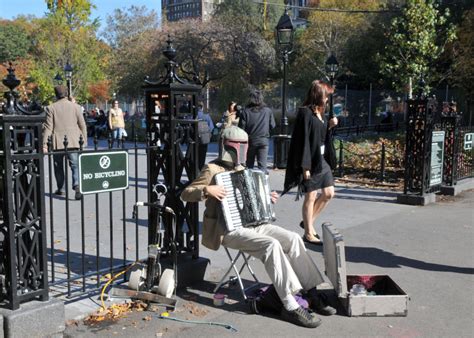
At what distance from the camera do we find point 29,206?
12.1ft

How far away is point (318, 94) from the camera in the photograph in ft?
19.7

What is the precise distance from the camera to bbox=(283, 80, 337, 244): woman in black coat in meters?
5.99

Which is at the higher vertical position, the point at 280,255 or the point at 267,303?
the point at 280,255

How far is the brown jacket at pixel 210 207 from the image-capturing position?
14.4 feet

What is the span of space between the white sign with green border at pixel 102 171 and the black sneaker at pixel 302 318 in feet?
5.72

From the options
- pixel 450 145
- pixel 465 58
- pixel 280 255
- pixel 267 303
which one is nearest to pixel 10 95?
pixel 280 255

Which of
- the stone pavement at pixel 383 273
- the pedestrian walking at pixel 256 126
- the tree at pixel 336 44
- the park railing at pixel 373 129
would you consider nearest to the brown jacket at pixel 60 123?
the pedestrian walking at pixel 256 126

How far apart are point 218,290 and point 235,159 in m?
1.27

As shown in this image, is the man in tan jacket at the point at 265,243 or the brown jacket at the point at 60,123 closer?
the man in tan jacket at the point at 265,243

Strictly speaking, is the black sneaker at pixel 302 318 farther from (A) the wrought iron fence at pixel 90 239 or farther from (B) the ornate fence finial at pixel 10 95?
(B) the ornate fence finial at pixel 10 95

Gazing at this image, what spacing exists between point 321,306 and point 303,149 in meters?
2.15

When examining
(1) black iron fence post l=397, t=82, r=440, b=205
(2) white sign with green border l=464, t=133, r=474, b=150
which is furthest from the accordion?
(2) white sign with green border l=464, t=133, r=474, b=150

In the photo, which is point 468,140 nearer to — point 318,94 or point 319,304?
point 318,94

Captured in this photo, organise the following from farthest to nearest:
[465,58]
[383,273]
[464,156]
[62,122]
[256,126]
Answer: [465,58] < [464,156] < [256,126] < [62,122] < [383,273]
